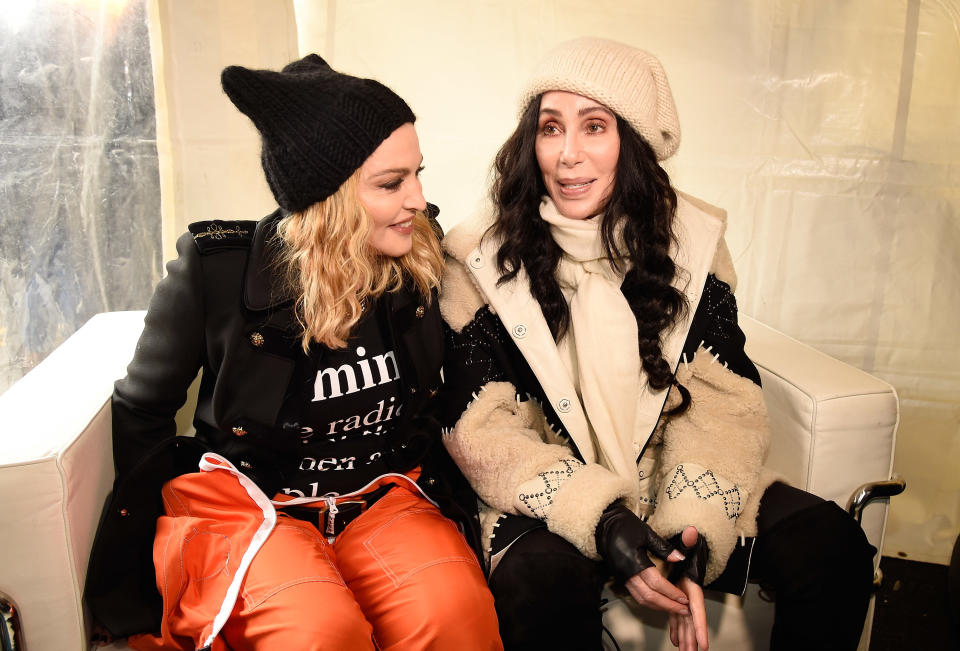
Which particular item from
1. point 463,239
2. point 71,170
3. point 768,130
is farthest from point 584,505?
point 71,170

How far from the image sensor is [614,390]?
1434mm

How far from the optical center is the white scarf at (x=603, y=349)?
4.70 feet

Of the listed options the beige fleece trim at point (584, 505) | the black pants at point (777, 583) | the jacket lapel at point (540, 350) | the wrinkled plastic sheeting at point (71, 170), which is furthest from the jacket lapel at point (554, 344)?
the wrinkled plastic sheeting at point (71, 170)

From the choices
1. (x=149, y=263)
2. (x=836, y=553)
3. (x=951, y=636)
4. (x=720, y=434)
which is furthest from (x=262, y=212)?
(x=951, y=636)

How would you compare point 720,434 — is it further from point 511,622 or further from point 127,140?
point 127,140

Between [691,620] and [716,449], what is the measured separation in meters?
0.32

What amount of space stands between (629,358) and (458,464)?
15.1 inches

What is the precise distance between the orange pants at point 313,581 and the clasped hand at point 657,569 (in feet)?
0.73

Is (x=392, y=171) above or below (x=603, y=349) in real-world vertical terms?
above

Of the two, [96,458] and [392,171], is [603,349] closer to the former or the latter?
[392,171]

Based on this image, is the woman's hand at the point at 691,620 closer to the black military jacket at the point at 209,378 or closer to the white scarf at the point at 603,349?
the white scarf at the point at 603,349

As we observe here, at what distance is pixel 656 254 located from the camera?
148cm

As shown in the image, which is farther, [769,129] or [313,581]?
[769,129]

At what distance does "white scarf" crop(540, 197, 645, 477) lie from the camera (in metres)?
1.43
